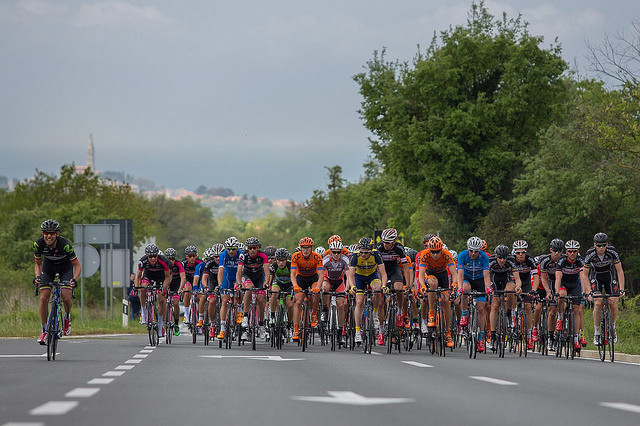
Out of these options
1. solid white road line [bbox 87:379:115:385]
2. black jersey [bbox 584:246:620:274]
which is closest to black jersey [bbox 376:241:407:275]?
black jersey [bbox 584:246:620:274]

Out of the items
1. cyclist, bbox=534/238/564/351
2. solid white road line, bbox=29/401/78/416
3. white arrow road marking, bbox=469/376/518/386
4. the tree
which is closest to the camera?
A: solid white road line, bbox=29/401/78/416

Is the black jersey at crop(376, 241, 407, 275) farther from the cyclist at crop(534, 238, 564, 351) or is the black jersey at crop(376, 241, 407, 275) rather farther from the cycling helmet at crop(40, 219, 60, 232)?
the cycling helmet at crop(40, 219, 60, 232)

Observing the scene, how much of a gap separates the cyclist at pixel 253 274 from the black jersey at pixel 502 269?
401cm

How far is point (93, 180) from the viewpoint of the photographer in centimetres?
9569

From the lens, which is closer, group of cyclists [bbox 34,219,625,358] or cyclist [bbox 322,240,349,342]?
group of cyclists [bbox 34,219,625,358]

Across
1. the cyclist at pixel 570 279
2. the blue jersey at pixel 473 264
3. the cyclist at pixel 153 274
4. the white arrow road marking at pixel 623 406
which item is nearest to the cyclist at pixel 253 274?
the cyclist at pixel 153 274

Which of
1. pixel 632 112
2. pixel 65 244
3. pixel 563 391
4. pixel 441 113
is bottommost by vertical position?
pixel 563 391

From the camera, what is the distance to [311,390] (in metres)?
12.3

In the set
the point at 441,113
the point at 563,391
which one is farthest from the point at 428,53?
the point at 563,391

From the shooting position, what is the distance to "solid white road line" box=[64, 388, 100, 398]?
11418 mm

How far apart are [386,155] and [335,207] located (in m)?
58.3

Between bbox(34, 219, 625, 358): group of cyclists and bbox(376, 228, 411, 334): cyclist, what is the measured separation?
0.7 inches

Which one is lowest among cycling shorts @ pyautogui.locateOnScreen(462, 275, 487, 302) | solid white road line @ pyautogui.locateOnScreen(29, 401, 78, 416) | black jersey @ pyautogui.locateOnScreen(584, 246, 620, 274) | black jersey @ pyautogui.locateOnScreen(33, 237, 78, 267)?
solid white road line @ pyautogui.locateOnScreen(29, 401, 78, 416)

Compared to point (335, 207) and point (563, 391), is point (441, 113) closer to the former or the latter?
point (563, 391)
